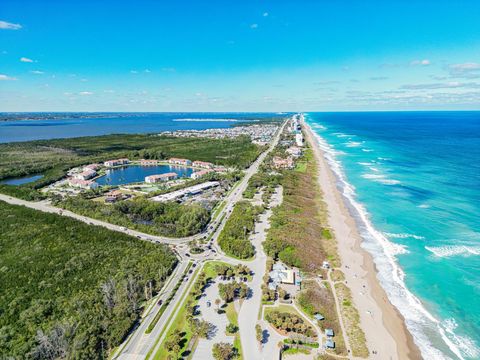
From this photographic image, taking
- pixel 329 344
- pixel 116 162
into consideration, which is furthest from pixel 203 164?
pixel 329 344

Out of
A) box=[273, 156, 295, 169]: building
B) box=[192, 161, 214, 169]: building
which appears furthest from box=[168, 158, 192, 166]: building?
box=[273, 156, 295, 169]: building

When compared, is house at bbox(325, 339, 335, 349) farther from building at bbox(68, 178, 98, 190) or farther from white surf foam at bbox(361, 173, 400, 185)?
building at bbox(68, 178, 98, 190)

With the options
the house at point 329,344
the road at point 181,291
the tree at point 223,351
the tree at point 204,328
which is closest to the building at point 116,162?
the road at point 181,291

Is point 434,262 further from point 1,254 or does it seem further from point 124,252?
point 1,254

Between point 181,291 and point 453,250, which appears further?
point 453,250

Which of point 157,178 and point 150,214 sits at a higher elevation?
point 157,178

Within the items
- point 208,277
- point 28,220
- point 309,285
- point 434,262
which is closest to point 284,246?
point 309,285

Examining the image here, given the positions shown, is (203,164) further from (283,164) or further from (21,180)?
(21,180)
